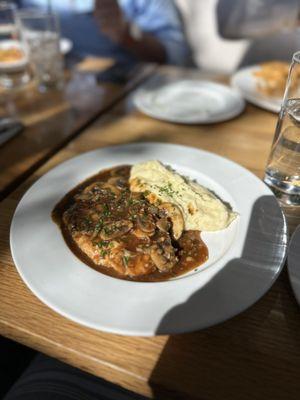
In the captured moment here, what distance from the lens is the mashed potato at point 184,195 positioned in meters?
1.14

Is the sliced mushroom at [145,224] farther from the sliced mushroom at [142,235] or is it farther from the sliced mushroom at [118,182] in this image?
the sliced mushroom at [118,182]

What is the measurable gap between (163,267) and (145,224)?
0.52 ft

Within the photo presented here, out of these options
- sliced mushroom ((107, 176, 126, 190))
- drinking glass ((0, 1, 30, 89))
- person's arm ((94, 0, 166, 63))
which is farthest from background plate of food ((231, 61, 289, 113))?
person's arm ((94, 0, 166, 63))

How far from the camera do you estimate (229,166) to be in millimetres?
1393

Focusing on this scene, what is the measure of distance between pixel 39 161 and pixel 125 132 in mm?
506

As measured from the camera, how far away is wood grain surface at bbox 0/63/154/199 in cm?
149

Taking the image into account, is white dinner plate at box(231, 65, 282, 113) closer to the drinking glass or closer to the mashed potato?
the mashed potato

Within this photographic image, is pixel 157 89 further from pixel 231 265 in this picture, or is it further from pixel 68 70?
pixel 231 265

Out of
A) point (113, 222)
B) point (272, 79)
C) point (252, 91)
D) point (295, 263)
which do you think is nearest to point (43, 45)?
point (252, 91)

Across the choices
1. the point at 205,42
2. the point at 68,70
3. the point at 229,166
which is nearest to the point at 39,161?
the point at 229,166

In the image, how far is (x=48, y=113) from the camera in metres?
1.94

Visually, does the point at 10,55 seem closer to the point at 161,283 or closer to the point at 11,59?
the point at 11,59

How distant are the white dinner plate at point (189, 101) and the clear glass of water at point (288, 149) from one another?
0.59 meters

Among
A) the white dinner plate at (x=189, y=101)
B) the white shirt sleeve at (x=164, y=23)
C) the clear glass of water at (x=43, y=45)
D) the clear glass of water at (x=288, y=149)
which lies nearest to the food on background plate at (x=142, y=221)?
the clear glass of water at (x=288, y=149)
